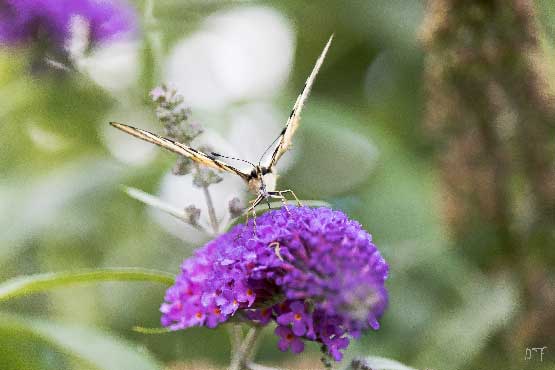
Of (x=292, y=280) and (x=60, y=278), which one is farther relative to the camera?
(x=60, y=278)

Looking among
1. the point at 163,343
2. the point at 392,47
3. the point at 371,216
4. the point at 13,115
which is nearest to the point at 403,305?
the point at 371,216

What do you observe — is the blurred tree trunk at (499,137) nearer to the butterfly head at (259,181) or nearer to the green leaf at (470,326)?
the green leaf at (470,326)

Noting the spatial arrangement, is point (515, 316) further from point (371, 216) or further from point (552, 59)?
point (552, 59)

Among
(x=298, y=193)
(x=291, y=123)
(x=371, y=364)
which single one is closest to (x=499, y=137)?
(x=298, y=193)

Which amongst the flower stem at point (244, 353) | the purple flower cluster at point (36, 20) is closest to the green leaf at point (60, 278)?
the flower stem at point (244, 353)

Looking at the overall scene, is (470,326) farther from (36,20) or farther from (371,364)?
(36,20)

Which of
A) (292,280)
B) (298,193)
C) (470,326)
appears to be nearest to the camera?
(292,280)
